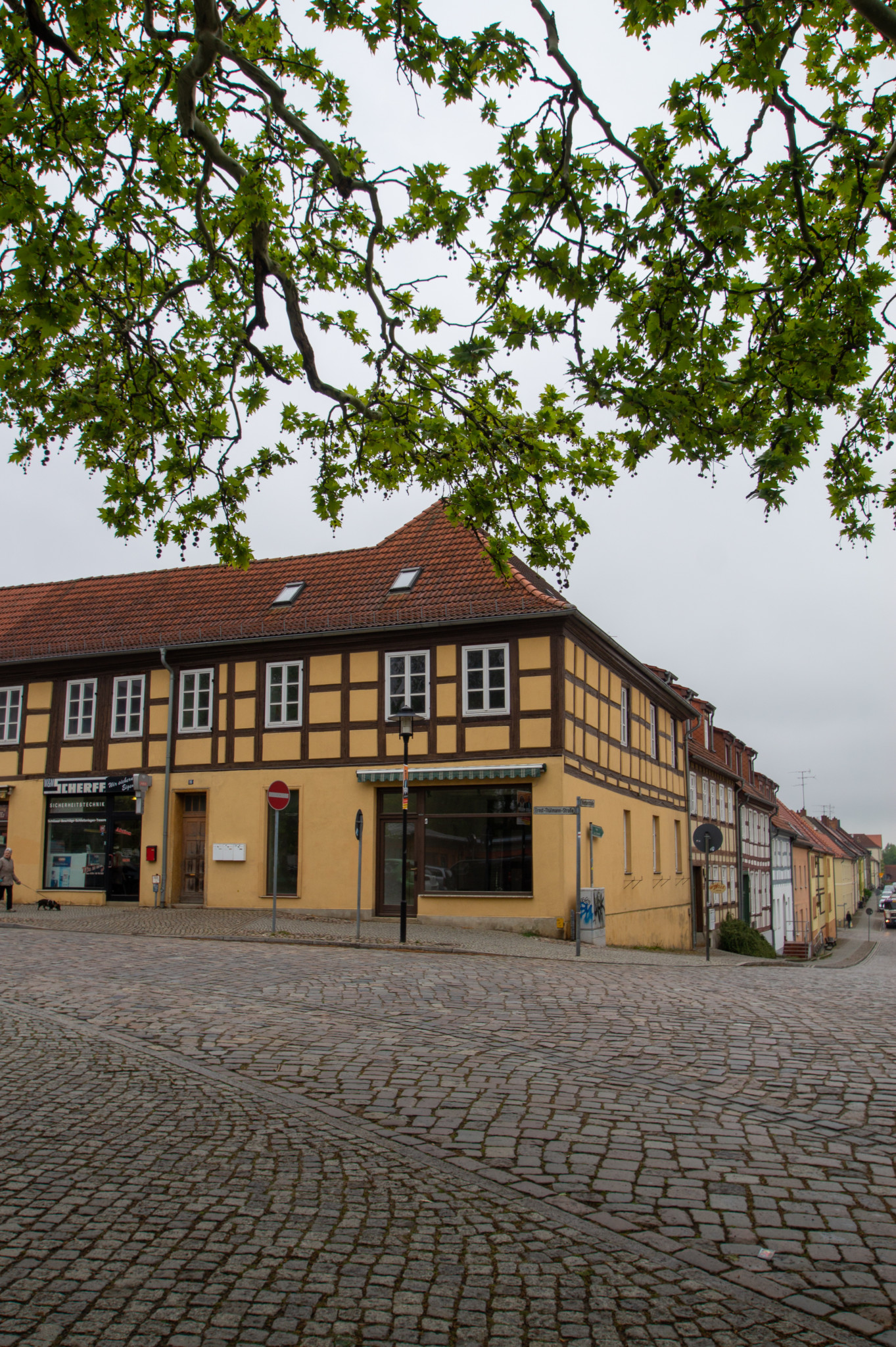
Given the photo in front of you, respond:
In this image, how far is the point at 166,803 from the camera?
24.5 meters

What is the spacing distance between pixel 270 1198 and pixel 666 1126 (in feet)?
7.65

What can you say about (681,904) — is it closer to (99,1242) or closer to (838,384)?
(838,384)

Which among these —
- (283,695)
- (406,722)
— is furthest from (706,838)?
(283,695)

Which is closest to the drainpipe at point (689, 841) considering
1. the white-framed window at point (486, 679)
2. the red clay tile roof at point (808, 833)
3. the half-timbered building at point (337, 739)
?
the half-timbered building at point (337, 739)

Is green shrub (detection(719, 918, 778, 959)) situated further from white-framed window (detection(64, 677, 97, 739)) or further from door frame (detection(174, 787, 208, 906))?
white-framed window (detection(64, 677, 97, 739))

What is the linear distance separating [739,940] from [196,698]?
2063 centimetres

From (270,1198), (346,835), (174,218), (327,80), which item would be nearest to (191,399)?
(174,218)

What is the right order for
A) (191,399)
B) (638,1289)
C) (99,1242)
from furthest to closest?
(191,399) < (99,1242) < (638,1289)

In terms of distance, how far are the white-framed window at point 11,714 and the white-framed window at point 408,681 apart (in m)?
10.4

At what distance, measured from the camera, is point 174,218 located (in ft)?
26.4

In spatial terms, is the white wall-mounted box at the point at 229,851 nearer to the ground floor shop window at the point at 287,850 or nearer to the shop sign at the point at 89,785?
the ground floor shop window at the point at 287,850

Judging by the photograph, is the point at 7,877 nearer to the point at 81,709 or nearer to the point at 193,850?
the point at 193,850

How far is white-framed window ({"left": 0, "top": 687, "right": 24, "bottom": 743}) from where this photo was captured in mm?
26922

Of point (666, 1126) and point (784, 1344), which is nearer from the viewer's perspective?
point (784, 1344)
